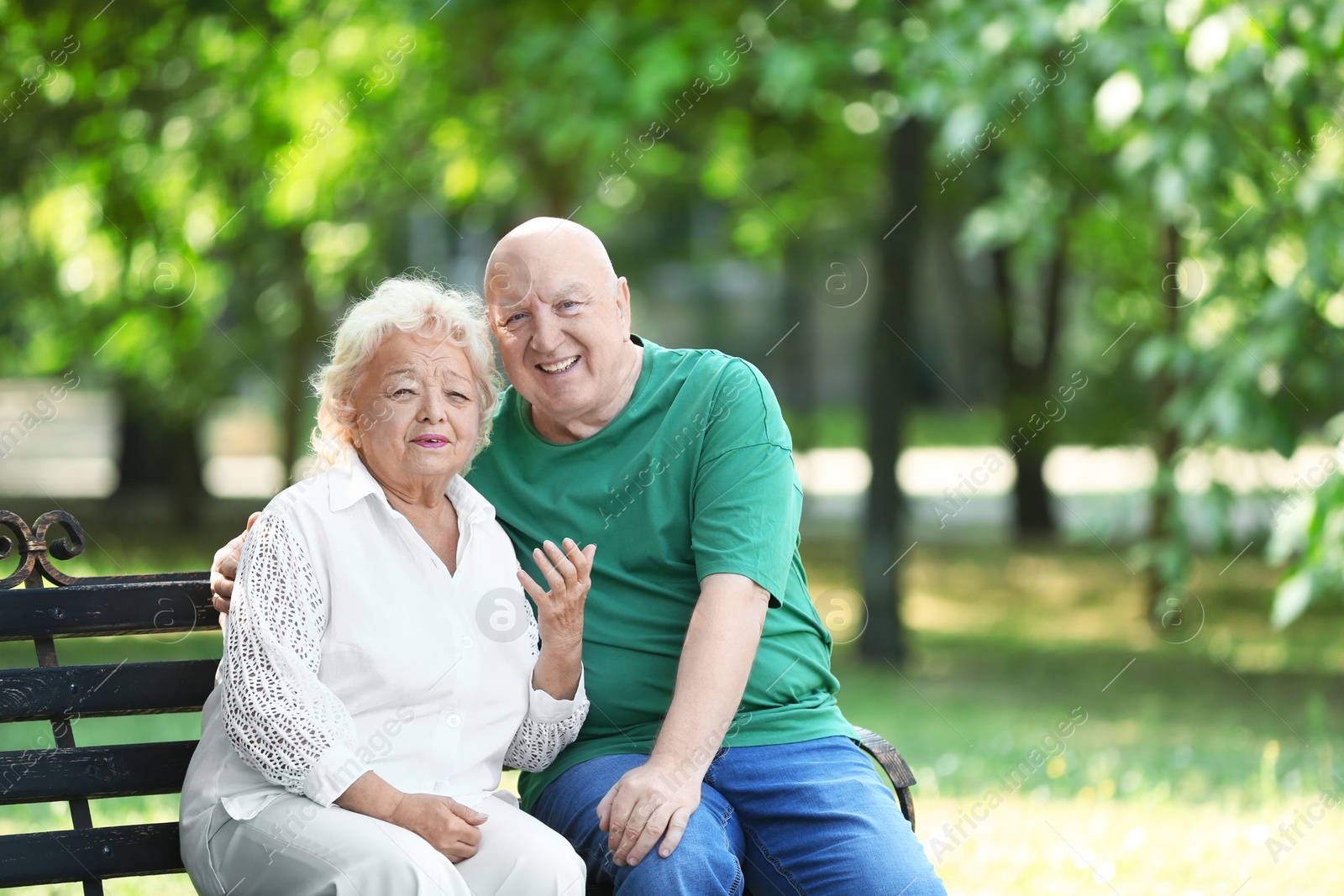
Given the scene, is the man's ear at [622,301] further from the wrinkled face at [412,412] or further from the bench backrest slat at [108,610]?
the bench backrest slat at [108,610]

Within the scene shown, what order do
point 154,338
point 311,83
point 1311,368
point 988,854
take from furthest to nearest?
point 154,338 < point 311,83 < point 1311,368 < point 988,854

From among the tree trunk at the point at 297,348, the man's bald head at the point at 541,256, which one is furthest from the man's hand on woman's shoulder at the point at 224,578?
the tree trunk at the point at 297,348

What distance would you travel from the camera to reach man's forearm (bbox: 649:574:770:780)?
8.45ft

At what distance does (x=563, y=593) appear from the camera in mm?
2566

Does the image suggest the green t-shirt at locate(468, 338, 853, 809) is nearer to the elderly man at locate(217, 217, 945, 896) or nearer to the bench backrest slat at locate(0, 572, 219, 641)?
the elderly man at locate(217, 217, 945, 896)

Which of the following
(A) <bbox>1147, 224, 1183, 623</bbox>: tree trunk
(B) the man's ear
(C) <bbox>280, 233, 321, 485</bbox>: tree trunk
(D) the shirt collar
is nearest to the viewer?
(D) the shirt collar

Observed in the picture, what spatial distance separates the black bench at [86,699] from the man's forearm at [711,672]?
0.92 meters

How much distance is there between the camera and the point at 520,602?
2674 millimetres

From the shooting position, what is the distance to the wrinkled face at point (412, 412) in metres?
2.56

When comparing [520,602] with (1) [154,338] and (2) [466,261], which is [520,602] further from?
(2) [466,261]

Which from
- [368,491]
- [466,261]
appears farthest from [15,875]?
[466,261]

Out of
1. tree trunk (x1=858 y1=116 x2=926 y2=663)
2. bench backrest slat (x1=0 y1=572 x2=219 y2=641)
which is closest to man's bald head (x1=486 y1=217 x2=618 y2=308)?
bench backrest slat (x1=0 y1=572 x2=219 y2=641)

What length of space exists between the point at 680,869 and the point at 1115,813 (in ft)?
9.70

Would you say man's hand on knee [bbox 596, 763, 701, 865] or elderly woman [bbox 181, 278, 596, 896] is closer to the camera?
elderly woman [bbox 181, 278, 596, 896]
